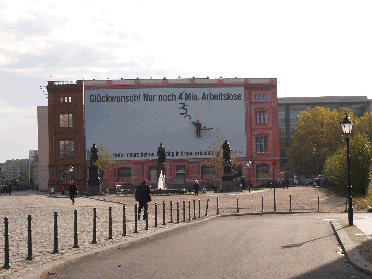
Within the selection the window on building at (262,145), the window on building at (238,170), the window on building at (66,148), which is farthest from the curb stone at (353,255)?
the window on building at (66,148)

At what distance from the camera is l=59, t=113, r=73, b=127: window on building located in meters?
80.6

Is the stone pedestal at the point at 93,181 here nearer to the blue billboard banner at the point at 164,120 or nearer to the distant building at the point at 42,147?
the blue billboard banner at the point at 164,120

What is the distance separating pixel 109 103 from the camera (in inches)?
3120

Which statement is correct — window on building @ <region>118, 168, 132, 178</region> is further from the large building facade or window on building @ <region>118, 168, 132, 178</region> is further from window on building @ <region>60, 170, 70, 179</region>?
window on building @ <region>60, 170, 70, 179</region>

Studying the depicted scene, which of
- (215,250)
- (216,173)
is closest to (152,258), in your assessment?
(215,250)

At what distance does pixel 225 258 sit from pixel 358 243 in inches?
150

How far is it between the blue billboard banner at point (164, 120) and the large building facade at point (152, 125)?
0.15 meters

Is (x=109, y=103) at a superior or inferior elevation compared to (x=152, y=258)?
superior

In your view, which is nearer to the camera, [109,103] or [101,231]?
[101,231]

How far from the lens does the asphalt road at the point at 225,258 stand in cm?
919

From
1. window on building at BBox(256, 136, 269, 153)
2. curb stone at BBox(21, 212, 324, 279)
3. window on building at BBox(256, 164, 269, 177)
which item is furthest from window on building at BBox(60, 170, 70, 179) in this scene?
curb stone at BBox(21, 212, 324, 279)

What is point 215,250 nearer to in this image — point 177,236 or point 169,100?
point 177,236

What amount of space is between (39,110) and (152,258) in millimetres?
91928

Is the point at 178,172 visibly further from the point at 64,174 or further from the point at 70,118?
the point at 70,118
